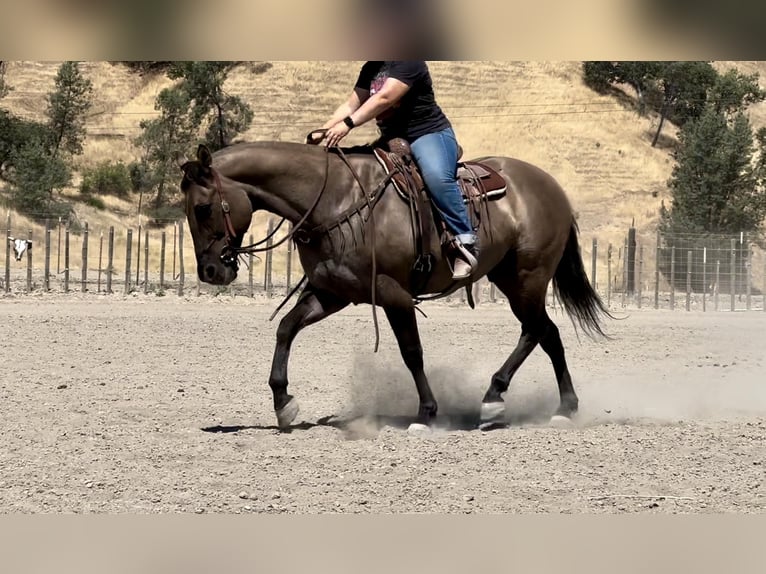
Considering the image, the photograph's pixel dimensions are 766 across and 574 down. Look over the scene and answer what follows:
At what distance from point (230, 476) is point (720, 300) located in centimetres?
2564

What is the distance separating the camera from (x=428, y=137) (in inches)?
280

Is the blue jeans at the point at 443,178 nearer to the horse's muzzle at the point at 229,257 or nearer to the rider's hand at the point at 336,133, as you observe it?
the rider's hand at the point at 336,133

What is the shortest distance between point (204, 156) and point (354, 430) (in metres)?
2.12

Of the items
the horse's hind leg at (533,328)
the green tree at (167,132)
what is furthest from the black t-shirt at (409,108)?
the green tree at (167,132)

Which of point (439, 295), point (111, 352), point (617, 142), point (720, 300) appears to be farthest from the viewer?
point (617, 142)

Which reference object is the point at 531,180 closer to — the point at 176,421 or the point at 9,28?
the point at 176,421

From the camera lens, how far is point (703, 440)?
22.1 ft

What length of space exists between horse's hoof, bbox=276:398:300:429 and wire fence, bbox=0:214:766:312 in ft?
44.8

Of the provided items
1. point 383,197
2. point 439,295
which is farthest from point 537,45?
point 439,295

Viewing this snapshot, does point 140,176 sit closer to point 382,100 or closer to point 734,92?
point 734,92

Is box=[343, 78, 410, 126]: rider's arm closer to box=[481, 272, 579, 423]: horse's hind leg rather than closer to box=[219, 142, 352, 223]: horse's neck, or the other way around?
box=[219, 142, 352, 223]: horse's neck

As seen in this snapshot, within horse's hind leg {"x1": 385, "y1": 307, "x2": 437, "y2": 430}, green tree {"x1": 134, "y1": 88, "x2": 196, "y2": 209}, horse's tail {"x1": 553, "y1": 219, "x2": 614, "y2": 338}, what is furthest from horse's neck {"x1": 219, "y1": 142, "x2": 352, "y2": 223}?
green tree {"x1": 134, "y1": 88, "x2": 196, "y2": 209}

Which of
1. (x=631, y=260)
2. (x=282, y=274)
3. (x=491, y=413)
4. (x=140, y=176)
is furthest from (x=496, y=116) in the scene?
(x=491, y=413)

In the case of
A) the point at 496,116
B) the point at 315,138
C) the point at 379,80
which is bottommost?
the point at 315,138
